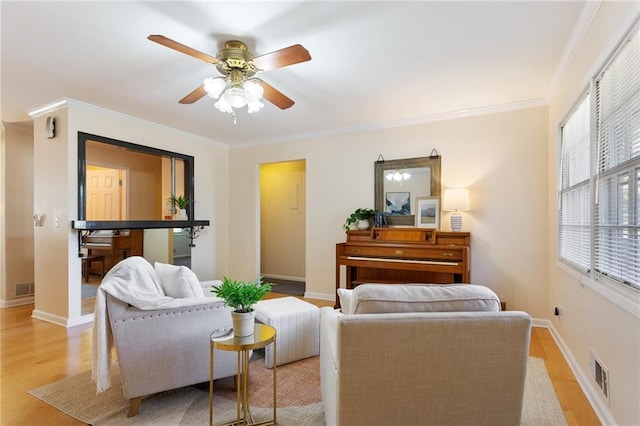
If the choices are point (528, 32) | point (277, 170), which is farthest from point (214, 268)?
point (528, 32)

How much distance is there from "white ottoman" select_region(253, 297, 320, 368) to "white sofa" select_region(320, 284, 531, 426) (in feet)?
3.93

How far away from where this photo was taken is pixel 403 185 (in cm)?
426

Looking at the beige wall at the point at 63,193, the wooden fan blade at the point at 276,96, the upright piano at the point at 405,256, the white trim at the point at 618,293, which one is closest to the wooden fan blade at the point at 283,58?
the wooden fan blade at the point at 276,96

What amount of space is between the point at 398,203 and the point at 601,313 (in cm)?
252

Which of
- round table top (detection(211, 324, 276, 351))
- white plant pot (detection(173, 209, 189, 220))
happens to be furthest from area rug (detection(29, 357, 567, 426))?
white plant pot (detection(173, 209, 189, 220))

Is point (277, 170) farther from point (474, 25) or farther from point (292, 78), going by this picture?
point (474, 25)

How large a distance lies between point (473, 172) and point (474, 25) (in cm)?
199

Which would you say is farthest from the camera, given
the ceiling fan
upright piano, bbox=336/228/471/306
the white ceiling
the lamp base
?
the lamp base

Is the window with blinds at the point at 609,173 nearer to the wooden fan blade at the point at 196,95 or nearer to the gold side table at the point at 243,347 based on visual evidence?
the gold side table at the point at 243,347

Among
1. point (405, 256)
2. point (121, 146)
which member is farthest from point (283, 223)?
point (405, 256)

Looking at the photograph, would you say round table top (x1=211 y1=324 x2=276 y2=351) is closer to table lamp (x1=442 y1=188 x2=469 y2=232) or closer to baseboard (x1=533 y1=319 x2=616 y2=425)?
baseboard (x1=533 y1=319 x2=616 y2=425)

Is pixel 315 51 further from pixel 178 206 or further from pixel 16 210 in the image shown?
pixel 16 210

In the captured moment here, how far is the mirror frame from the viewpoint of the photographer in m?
3.71

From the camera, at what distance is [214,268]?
17.8 feet
